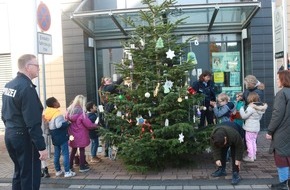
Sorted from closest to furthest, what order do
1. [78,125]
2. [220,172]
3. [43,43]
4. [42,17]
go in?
[220,172] → [78,125] → [43,43] → [42,17]

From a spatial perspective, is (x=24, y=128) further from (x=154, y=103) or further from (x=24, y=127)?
(x=154, y=103)

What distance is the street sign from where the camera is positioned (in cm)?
822

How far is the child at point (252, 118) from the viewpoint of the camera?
7.62 metres

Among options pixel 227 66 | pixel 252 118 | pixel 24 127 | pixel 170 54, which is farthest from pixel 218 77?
pixel 24 127

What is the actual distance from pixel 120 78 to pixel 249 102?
8.60 ft

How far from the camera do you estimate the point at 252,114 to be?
7676 mm

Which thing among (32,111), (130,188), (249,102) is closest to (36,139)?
(32,111)

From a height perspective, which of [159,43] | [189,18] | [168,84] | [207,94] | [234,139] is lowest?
[234,139]

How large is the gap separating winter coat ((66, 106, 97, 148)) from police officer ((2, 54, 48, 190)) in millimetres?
2472

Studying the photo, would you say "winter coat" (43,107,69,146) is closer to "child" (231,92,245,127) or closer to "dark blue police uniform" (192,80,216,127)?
"dark blue police uniform" (192,80,216,127)

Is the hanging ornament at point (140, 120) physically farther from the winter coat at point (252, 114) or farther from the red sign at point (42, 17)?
the red sign at point (42, 17)

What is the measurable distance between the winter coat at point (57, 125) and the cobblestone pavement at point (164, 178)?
0.72 meters

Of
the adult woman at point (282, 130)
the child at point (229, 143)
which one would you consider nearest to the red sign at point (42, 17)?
the child at point (229, 143)

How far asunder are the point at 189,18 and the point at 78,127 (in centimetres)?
566
